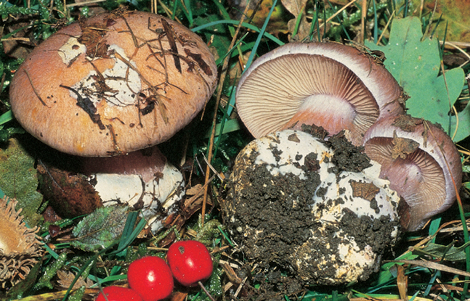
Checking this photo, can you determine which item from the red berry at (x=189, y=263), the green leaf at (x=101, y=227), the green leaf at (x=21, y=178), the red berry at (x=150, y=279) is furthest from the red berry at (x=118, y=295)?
the green leaf at (x=21, y=178)

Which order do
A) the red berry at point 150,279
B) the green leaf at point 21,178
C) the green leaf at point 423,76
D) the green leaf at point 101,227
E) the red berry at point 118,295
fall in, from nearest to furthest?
the red berry at point 118,295, the red berry at point 150,279, the green leaf at point 101,227, the green leaf at point 21,178, the green leaf at point 423,76

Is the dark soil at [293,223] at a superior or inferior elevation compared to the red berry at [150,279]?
superior

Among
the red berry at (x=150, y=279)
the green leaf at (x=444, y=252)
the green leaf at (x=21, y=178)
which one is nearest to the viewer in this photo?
the red berry at (x=150, y=279)

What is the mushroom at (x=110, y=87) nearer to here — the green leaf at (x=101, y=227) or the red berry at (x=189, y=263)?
the green leaf at (x=101, y=227)

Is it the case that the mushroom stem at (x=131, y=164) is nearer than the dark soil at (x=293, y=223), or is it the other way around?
the dark soil at (x=293, y=223)

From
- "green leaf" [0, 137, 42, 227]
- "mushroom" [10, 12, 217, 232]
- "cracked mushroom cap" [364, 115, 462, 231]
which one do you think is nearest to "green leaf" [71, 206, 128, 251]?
"green leaf" [0, 137, 42, 227]

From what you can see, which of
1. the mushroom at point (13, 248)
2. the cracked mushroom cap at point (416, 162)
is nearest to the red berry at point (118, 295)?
the mushroom at point (13, 248)

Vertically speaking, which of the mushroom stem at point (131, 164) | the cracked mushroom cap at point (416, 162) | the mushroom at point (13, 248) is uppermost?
the cracked mushroom cap at point (416, 162)

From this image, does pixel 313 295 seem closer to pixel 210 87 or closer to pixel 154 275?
pixel 154 275
